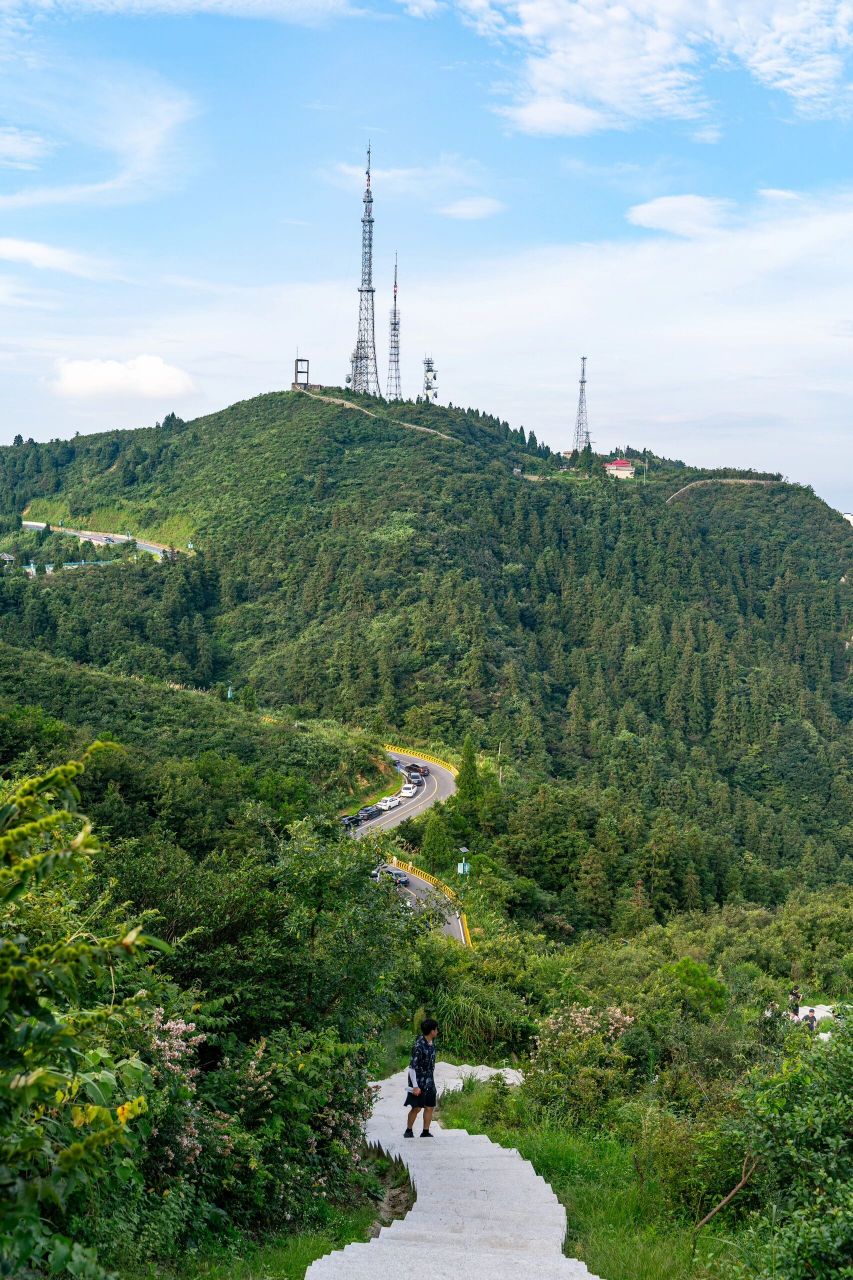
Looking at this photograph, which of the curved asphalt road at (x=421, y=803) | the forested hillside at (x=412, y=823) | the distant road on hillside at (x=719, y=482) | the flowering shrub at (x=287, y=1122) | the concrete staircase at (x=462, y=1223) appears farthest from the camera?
the distant road on hillside at (x=719, y=482)

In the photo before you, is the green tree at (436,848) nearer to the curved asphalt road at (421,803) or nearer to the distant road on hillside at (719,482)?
the curved asphalt road at (421,803)

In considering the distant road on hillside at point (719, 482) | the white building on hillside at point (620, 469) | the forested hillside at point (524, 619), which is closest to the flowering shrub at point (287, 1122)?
the forested hillside at point (524, 619)

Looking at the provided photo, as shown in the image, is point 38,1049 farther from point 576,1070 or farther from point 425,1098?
point 576,1070

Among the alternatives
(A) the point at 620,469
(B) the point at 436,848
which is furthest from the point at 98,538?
(B) the point at 436,848

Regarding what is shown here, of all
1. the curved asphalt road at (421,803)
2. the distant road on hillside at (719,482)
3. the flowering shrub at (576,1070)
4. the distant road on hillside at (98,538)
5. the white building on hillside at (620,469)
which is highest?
the white building on hillside at (620,469)

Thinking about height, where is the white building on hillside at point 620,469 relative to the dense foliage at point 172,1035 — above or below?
above

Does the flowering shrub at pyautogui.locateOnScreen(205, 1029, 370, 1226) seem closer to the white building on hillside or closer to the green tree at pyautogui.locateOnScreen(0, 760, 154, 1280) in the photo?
the green tree at pyautogui.locateOnScreen(0, 760, 154, 1280)
